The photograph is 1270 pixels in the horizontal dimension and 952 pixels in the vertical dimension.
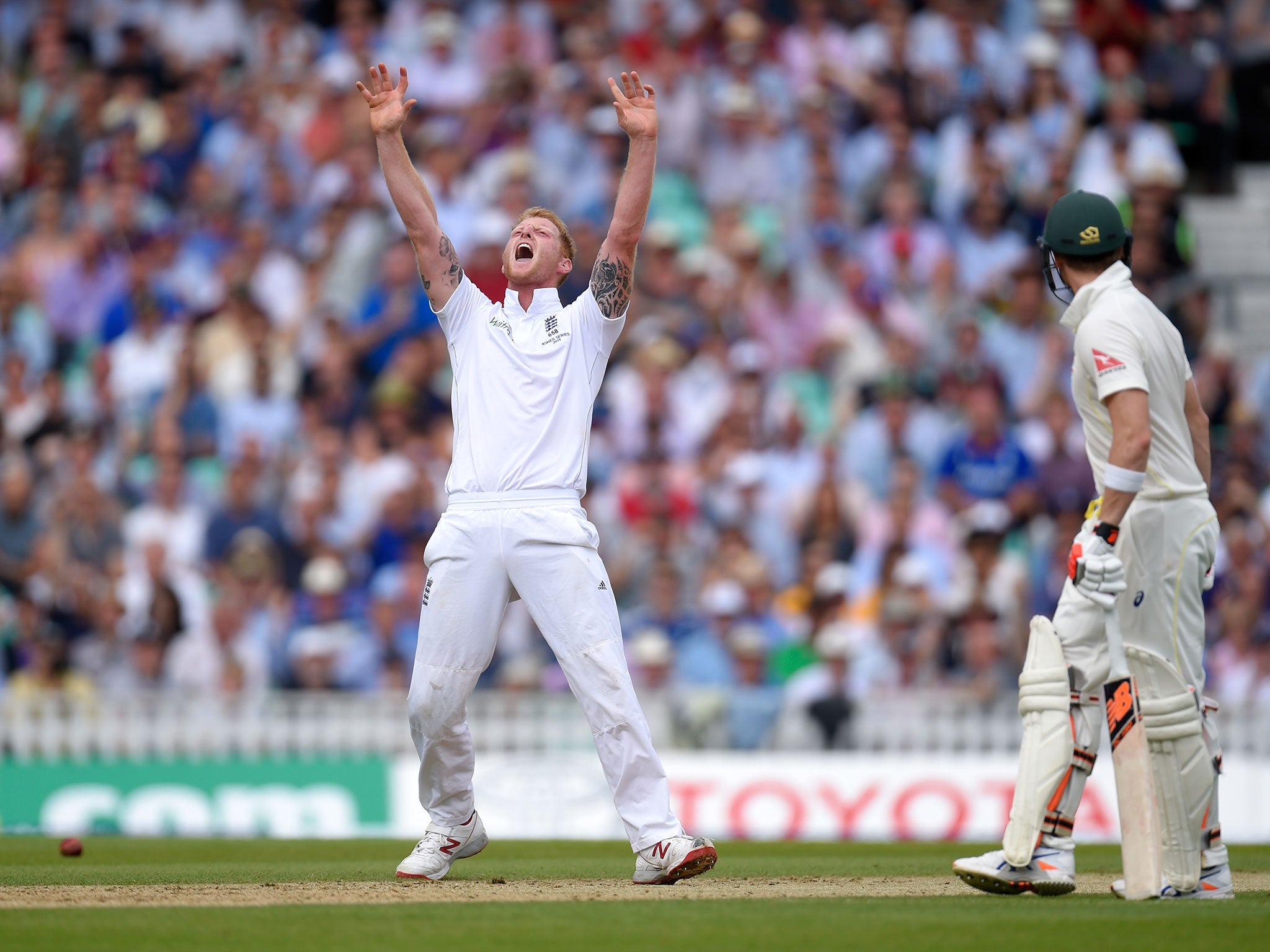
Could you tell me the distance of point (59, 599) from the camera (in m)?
14.7

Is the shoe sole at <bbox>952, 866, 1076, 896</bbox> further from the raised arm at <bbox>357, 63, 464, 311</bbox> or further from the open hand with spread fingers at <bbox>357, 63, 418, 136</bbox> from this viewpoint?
the open hand with spread fingers at <bbox>357, 63, 418, 136</bbox>

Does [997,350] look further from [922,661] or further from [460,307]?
[460,307]

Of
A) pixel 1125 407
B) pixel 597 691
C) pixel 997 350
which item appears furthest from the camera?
pixel 997 350

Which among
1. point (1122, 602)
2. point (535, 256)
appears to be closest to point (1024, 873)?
point (1122, 602)

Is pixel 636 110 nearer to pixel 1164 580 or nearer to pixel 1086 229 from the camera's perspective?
pixel 1086 229

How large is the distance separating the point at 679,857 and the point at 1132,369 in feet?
8.27

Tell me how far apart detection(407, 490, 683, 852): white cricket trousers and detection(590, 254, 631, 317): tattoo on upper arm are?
82cm

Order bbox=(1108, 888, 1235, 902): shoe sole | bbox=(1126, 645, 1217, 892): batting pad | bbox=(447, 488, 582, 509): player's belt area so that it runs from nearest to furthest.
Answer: bbox=(1108, 888, 1235, 902): shoe sole
bbox=(1126, 645, 1217, 892): batting pad
bbox=(447, 488, 582, 509): player's belt area

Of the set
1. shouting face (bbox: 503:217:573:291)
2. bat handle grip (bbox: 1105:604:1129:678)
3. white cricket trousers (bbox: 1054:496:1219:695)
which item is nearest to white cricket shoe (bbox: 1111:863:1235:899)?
white cricket trousers (bbox: 1054:496:1219:695)

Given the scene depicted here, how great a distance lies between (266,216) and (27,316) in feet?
8.31

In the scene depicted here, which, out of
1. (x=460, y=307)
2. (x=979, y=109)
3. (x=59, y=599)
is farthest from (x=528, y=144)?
(x=460, y=307)

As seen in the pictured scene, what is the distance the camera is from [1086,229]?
7000 mm

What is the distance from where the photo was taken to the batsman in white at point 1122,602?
6613 mm

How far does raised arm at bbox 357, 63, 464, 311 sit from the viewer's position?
7605 millimetres
